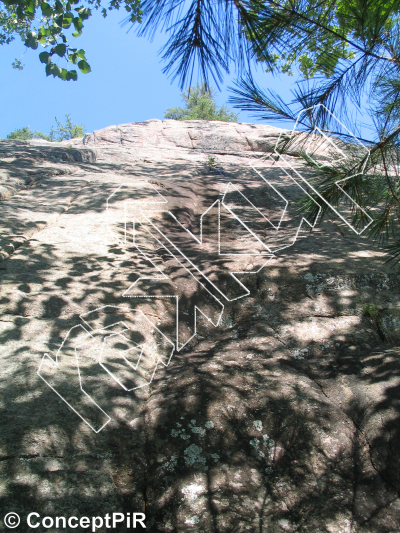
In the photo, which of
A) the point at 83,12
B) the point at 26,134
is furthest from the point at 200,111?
the point at 83,12

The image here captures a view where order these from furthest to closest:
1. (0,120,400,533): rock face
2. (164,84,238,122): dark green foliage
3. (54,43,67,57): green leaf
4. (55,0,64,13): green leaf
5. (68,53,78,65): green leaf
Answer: (164,84,238,122): dark green foliage, (68,53,78,65): green leaf, (54,43,67,57): green leaf, (55,0,64,13): green leaf, (0,120,400,533): rock face

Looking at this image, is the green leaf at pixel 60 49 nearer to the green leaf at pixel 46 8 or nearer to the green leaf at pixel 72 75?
the green leaf at pixel 72 75

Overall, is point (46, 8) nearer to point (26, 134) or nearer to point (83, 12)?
point (83, 12)

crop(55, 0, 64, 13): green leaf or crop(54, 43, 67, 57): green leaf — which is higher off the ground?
crop(55, 0, 64, 13): green leaf

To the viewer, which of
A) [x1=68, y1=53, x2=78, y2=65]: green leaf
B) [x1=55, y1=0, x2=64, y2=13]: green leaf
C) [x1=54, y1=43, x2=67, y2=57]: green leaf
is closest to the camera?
[x1=55, y1=0, x2=64, y2=13]: green leaf

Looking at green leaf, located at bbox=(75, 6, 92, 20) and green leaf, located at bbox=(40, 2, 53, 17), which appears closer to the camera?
green leaf, located at bbox=(40, 2, 53, 17)

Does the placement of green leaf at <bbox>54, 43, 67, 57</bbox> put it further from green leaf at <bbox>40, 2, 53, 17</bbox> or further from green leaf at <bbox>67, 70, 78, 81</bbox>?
green leaf at <bbox>40, 2, 53, 17</bbox>

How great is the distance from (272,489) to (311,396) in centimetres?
62

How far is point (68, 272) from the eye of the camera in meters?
3.77

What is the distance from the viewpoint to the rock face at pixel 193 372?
1766 mm

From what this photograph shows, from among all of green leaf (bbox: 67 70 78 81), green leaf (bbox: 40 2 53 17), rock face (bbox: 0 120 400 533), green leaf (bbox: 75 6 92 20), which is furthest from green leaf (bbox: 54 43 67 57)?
rock face (bbox: 0 120 400 533)

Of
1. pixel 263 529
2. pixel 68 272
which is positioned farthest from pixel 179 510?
pixel 68 272

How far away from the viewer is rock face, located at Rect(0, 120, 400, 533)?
177 centimetres

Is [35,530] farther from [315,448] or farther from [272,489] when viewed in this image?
[315,448]
